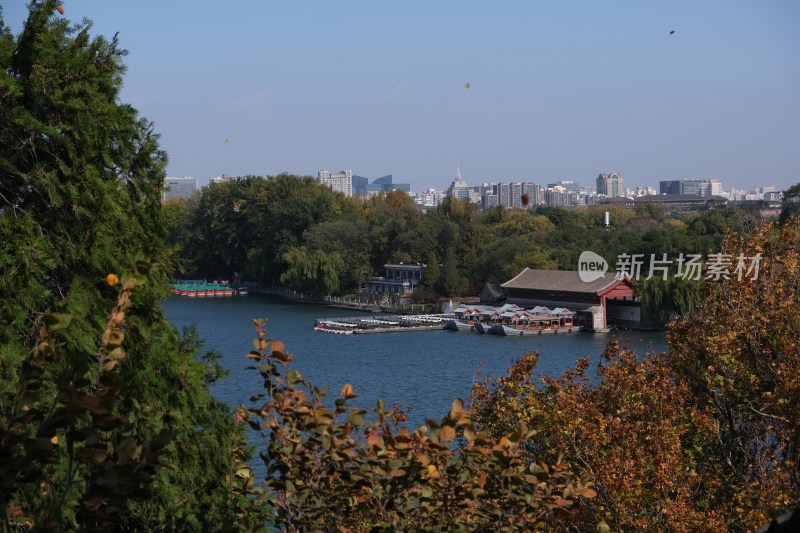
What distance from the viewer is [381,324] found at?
78.4ft

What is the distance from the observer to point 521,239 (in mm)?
28266

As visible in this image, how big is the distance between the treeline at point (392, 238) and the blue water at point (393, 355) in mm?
2783

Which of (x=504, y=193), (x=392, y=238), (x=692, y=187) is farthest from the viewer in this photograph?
(x=692, y=187)

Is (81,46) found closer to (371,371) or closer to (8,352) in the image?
(8,352)

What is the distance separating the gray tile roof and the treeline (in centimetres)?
86

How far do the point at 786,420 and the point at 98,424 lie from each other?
139 inches

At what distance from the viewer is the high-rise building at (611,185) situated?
10175cm

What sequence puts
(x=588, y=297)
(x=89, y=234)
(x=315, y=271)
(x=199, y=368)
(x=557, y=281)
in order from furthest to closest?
1. (x=315, y=271)
2. (x=557, y=281)
3. (x=588, y=297)
4. (x=199, y=368)
5. (x=89, y=234)

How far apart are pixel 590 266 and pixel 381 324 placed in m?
5.70

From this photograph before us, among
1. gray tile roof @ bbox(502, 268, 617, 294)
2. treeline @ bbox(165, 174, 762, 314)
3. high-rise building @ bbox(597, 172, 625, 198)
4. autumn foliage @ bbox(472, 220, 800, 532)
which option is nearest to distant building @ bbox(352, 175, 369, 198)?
high-rise building @ bbox(597, 172, 625, 198)

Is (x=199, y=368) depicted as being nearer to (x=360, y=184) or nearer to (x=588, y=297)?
(x=588, y=297)

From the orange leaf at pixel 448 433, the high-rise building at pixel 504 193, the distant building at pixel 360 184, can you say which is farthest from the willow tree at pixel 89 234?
the distant building at pixel 360 184

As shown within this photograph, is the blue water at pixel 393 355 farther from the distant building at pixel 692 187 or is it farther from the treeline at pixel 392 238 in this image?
the distant building at pixel 692 187

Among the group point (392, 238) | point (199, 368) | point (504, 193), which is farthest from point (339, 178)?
point (199, 368)
